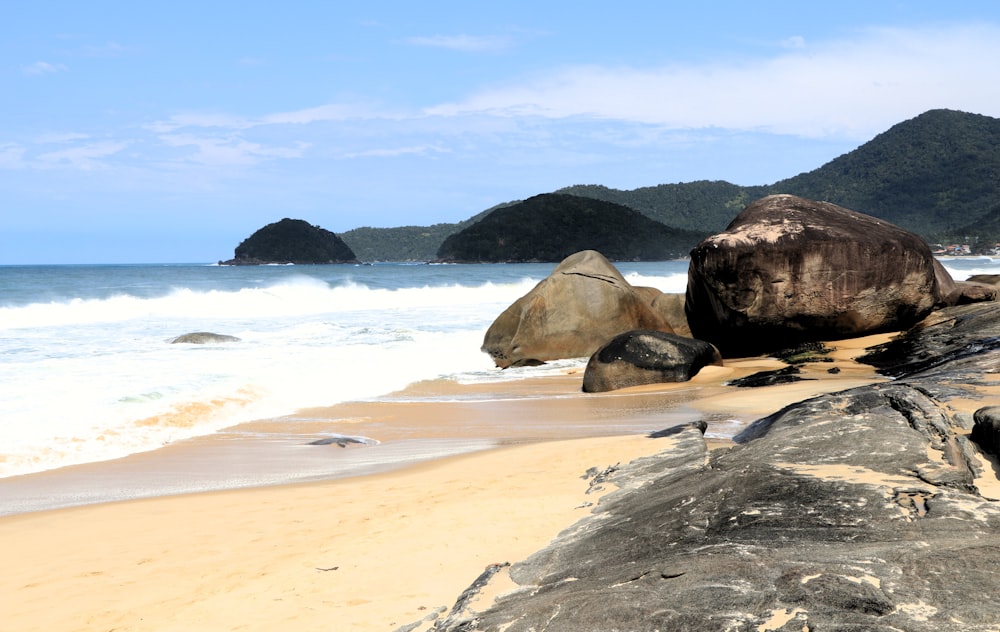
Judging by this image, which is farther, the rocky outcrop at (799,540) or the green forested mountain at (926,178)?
the green forested mountain at (926,178)

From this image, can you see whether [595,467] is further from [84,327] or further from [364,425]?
[84,327]

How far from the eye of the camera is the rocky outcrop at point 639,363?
11977 millimetres

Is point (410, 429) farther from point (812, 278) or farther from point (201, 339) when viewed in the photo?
point (201, 339)

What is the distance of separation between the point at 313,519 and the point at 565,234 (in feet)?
364

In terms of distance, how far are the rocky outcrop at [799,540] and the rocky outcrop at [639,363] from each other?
6.33m

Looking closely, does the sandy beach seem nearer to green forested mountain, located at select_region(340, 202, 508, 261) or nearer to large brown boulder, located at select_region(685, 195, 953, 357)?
large brown boulder, located at select_region(685, 195, 953, 357)

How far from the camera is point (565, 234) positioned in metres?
116

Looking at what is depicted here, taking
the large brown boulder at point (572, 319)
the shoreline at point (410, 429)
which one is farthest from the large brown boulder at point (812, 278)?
the large brown boulder at point (572, 319)

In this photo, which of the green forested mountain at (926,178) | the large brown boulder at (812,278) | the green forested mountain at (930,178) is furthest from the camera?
the green forested mountain at (930,178)

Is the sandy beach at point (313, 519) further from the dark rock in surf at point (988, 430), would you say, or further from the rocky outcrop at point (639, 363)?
Result: the dark rock in surf at point (988, 430)

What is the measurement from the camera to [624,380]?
471 inches

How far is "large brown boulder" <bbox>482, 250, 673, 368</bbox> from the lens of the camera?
1611 centimetres

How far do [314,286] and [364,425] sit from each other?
3825cm

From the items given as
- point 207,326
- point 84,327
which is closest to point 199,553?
point 207,326
